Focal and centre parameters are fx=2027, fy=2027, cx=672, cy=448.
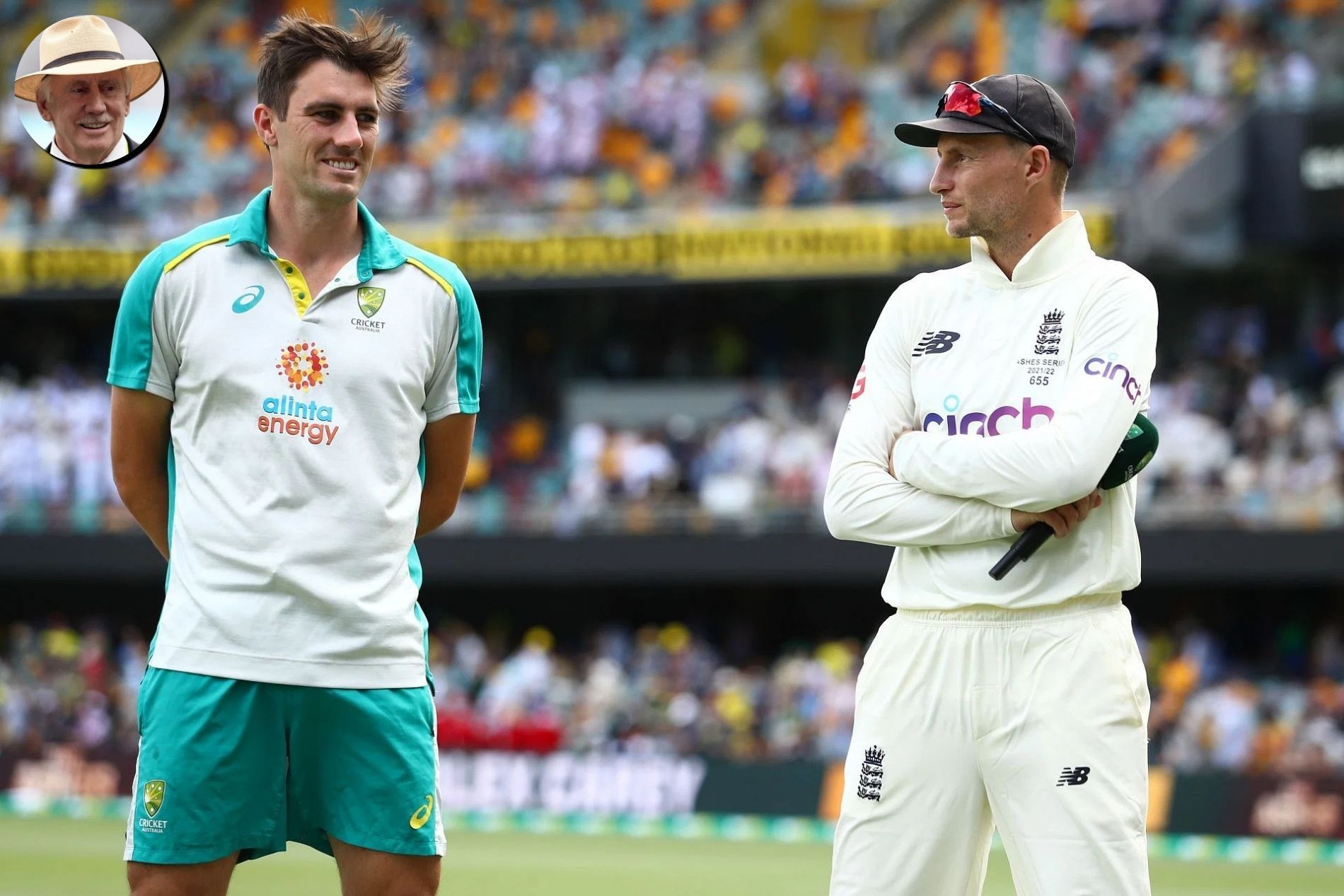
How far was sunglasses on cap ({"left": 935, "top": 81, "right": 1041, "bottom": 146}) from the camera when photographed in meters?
4.50

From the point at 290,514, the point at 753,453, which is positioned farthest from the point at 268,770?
the point at 753,453

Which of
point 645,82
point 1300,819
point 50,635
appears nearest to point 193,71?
point 645,82

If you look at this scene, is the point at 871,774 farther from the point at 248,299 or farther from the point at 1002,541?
the point at 248,299

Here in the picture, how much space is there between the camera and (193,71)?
26.1 m

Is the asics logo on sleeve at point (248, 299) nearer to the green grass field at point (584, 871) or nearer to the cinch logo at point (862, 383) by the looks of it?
the cinch logo at point (862, 383)

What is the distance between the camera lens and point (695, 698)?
1884 centimetres

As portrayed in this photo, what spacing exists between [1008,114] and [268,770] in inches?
84.0

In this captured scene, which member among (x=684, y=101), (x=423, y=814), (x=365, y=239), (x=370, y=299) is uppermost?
(x=684, y=101)

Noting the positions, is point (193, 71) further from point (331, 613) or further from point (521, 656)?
point (331, 613)

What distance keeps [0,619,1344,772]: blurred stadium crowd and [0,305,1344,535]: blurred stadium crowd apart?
135 cm

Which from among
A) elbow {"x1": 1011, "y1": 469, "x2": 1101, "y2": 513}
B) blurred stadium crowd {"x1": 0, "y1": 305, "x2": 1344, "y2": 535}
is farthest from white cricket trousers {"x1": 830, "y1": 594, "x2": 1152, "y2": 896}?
blurred stadium crowd {"x1": 0, "y1": 305, "x2": 1344, "y2": 535}

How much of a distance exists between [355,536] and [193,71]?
2323 centimetres

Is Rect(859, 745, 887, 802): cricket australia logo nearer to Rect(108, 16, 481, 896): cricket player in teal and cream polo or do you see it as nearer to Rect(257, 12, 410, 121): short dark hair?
Rect(108, 16, 481, 896): cricket player in teal and cream polo

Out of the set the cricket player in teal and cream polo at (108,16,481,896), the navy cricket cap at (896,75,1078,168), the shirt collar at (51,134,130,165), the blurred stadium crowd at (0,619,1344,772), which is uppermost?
the navy cricket cap at (896,75,1078,168)
